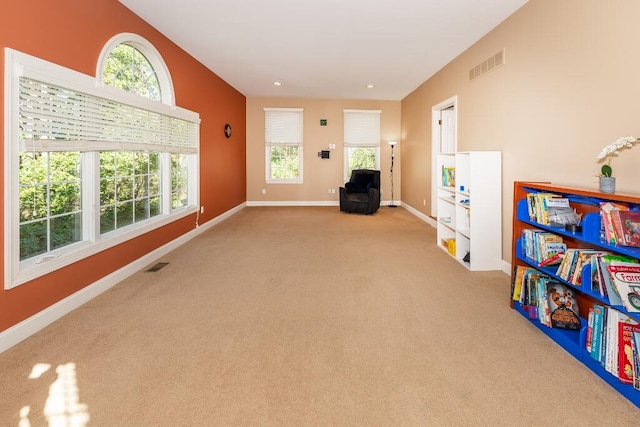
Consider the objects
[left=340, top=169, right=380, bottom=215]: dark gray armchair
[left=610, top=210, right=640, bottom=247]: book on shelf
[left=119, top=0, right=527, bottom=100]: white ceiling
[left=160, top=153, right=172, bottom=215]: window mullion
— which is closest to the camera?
[left=610, top=210, right=640, bottom=247]: book on shelf

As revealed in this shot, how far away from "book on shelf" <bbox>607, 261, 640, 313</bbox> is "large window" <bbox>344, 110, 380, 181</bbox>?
7.72 m

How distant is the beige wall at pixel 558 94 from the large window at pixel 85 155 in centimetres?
383

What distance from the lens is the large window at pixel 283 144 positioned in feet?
30.6

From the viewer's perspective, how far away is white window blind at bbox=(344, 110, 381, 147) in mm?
9391

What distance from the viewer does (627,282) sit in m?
1.87

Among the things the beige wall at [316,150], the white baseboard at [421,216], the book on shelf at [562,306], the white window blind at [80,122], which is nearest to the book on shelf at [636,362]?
the book on shelf at [562,306]

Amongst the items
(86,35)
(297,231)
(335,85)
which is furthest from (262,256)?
(335,85)

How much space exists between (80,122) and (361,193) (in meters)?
5.89

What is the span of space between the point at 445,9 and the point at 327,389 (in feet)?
12.0

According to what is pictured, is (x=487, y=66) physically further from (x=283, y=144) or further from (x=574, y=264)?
(x=283, y=144)

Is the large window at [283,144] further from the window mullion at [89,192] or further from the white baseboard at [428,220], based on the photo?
the window mullion at [89,192]

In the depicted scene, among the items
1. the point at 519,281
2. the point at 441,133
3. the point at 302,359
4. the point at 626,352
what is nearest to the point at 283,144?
the point at 441,133

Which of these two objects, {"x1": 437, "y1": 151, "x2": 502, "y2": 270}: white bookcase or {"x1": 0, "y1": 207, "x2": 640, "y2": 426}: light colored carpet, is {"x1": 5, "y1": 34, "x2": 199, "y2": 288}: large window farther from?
{"x1": 437, "y1": 151, "x2": 502, "y2": 270}: white bookcase

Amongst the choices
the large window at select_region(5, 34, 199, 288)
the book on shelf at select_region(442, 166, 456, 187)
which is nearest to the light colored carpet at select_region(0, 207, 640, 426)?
the large window at select_region(5, 34, 199, 288)
